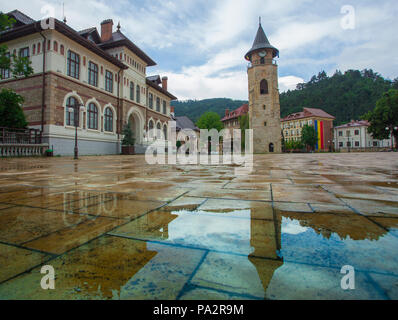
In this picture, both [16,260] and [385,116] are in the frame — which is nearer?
[16,260]

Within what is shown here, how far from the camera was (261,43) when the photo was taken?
128ft

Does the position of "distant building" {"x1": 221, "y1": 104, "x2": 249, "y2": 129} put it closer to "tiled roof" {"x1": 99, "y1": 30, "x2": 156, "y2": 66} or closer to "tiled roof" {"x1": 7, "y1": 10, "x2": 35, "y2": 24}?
"tiled roof" {"x1": 99, "y1": 30, "x2": 156, "y2": 66}

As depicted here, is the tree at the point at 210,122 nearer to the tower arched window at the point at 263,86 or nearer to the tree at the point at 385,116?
the tower arched window at the point at 263,86

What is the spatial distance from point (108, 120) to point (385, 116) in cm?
Answer: 4574

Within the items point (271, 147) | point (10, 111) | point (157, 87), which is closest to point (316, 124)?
point (271, 147)

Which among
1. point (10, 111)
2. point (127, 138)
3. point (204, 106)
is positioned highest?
point (204, 106)

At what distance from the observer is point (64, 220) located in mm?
1482

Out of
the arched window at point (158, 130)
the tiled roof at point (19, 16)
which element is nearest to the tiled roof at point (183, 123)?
the arched window at point (158, 130)

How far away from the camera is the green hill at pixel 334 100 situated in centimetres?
7006

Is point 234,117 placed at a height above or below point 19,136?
above

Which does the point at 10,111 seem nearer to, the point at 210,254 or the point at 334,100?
the point at 210,254

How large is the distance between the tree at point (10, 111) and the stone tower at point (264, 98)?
3317cm
